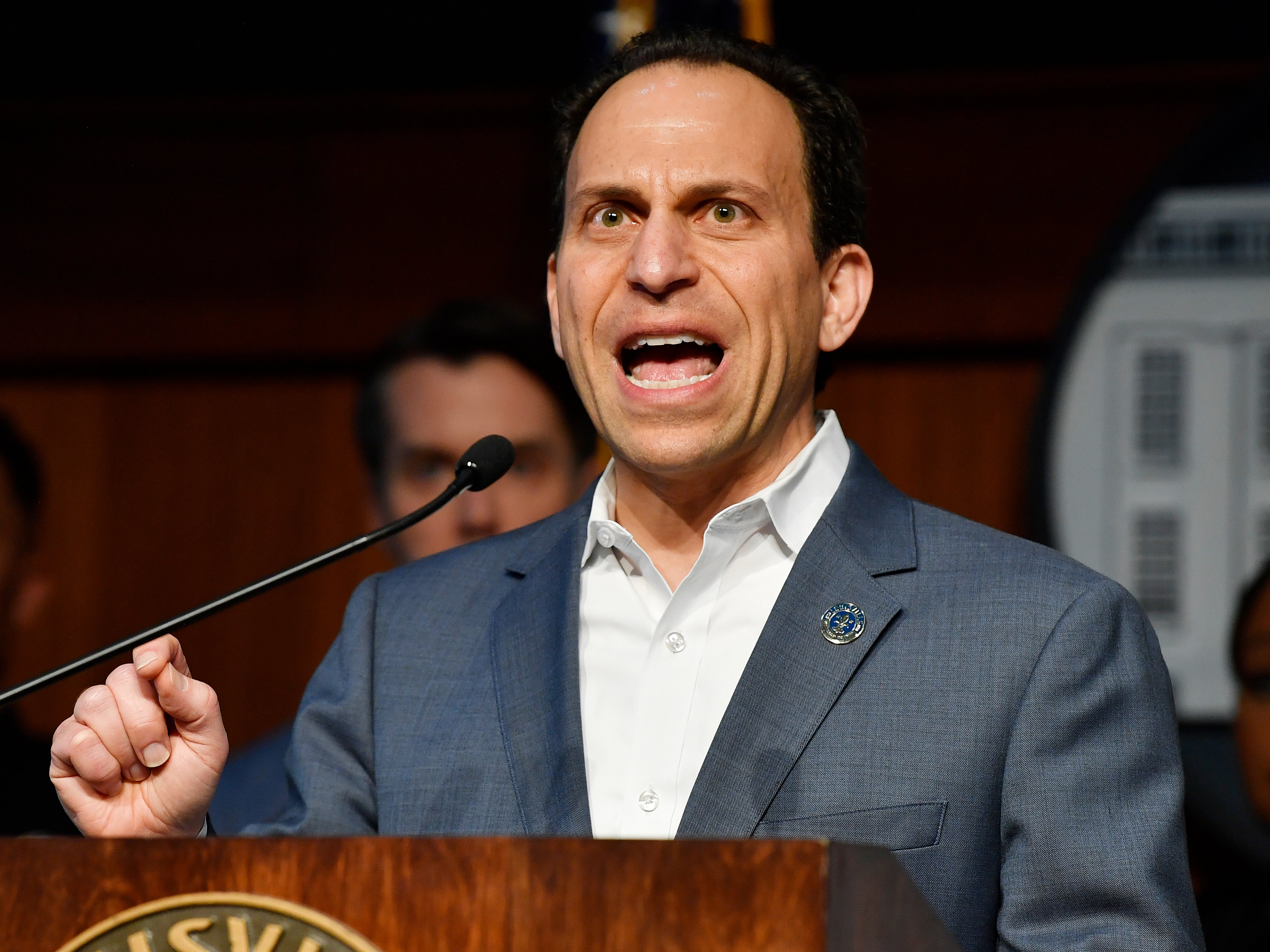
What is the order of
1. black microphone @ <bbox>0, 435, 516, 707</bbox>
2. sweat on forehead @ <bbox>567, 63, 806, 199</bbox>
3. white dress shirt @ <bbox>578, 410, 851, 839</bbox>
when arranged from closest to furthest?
black microphone @ <bbox>0, 435, 516, 707</bbox>
white dress shirt @ <bbox>578, 410, 851, 839</bbox>
sweat on forehead @ <bbox>567, 63, 806, 199</bbox>

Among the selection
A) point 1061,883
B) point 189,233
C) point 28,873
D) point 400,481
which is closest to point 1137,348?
point 400,481

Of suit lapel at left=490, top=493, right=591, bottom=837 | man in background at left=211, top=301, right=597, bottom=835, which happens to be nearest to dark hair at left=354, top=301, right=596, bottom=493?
man in background at left=211, top=301, right=597, bottom=835

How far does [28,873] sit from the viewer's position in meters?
0.89

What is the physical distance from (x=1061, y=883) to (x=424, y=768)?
0.52 m

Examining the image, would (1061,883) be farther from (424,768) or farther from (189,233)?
(189,233)

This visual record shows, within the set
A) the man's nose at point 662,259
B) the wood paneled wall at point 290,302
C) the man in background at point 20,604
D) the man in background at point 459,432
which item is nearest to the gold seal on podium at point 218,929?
the man's nose at point 662,259

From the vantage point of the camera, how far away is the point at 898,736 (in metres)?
1.22

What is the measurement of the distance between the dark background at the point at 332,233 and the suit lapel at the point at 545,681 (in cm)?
142

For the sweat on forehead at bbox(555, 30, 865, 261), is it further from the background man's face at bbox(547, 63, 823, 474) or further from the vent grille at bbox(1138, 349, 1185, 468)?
the vent grille at bbox(1138, 349, 1185, 468)

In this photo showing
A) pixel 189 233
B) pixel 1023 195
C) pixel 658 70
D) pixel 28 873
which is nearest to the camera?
pixel 28 873

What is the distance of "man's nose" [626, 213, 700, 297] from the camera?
1.32 meters

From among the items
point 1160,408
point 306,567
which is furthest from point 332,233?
point 306,567

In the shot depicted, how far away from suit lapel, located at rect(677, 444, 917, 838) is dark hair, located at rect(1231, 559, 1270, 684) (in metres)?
1.16

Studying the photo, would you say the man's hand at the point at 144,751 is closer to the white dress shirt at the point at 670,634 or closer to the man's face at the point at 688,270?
the white dress shirt at the point at 670,634
